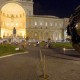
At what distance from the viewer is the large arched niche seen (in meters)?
101

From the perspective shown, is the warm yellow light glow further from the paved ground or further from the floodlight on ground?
the floodlight on ground

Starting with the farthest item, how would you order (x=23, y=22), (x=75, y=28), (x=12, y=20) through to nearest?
(x=12, y=20), (x=23, y=22), (x=75, y=28)

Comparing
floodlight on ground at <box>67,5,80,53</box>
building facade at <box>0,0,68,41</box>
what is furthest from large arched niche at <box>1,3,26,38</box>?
floodlight on ground at <box>67,5,80,53</box>

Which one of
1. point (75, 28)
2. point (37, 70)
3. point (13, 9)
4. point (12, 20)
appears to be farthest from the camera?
point (12, 20)

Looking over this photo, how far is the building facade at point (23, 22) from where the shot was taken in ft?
331

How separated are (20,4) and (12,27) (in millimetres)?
12224

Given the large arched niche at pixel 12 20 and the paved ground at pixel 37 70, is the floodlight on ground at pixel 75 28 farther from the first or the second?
the large arched niche at pixel 12 20

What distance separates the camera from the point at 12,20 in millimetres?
104938

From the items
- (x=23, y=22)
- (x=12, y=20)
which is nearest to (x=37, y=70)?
(x=23, y=22)

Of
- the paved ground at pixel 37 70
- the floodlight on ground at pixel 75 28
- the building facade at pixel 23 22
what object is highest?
the building facade at pixel 23 22

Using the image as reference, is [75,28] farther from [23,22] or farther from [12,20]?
[12,20]

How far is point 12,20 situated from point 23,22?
17.5 feet

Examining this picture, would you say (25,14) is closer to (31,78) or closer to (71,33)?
(31,78)

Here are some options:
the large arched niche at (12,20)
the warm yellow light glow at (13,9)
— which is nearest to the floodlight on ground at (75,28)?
the large arched niche at (12,20)
